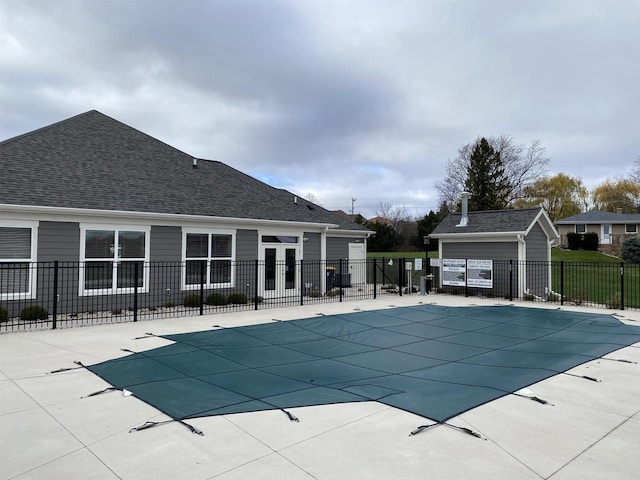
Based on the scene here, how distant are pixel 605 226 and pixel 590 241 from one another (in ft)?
15.0

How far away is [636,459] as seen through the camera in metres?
3.46

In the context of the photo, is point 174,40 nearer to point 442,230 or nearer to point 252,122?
point 252,122

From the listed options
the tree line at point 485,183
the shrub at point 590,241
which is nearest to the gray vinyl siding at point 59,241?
the tree line at point 485,183

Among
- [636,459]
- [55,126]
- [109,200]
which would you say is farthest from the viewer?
[55,126]

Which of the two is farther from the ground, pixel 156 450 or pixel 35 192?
pixel 35 192

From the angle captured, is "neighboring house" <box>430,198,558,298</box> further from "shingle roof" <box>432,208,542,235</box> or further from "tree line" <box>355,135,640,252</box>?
"tree line" <box>355,135,640,252</box>

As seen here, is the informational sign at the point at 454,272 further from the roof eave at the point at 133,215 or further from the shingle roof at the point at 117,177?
the roof eave at the point at 133,215

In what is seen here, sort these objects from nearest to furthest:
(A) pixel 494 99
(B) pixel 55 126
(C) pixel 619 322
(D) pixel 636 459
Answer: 1. (D) pixel 636 459
2. (C) pixel 619 322
3. (B) pixel 55 126
4. (A) pixel 494 99

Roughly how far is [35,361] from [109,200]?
645cm

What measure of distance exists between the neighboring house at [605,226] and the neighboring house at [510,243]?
2801 cm

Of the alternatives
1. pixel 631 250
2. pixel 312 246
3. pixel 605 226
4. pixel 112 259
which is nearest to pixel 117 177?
pixel 112 259

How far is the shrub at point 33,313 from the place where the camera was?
991 cm

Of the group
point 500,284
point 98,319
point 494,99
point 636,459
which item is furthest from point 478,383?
point 494,99

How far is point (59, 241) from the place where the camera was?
11.2 m
